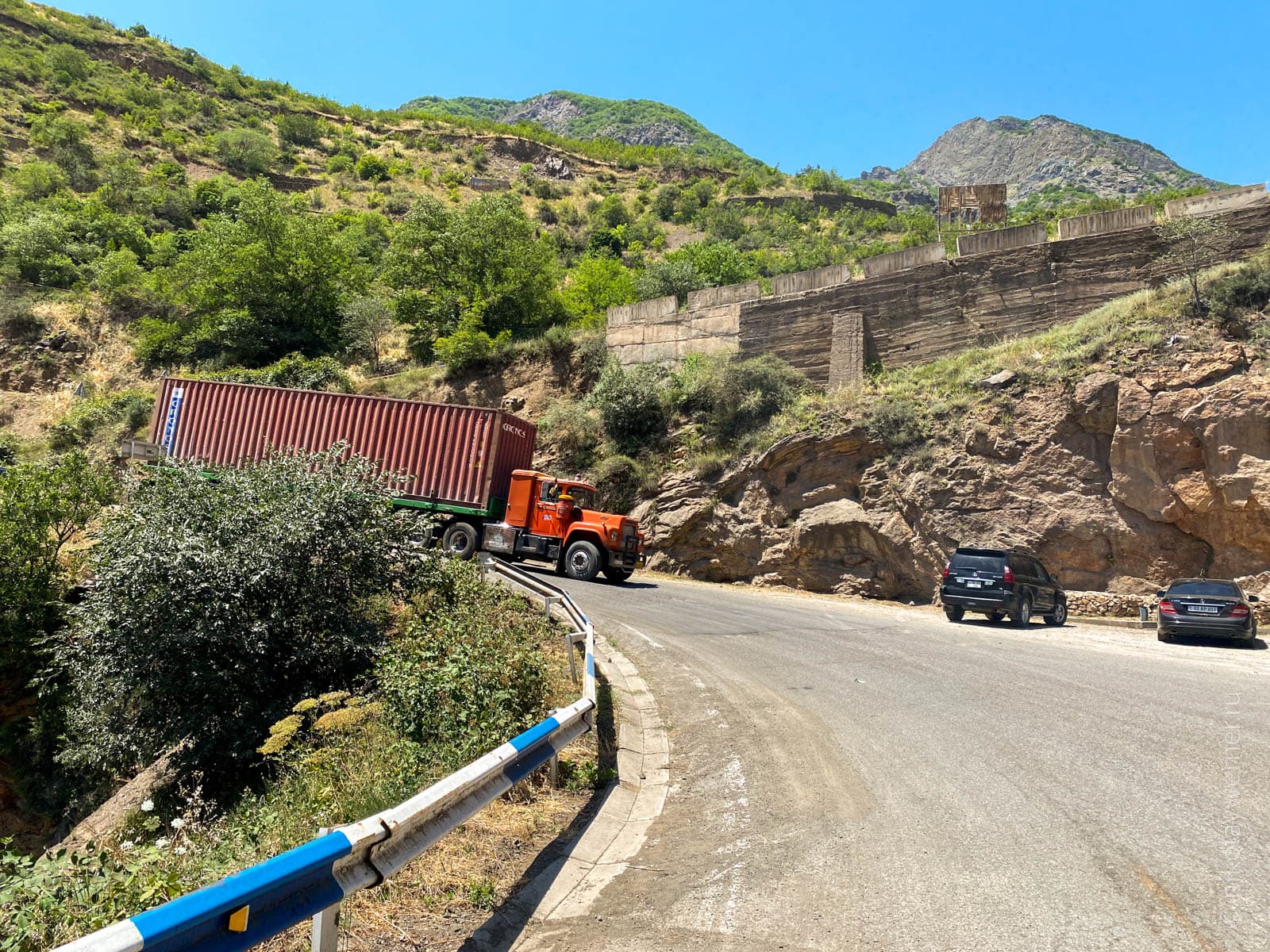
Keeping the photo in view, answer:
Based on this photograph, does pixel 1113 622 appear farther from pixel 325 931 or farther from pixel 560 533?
pixel 325 931

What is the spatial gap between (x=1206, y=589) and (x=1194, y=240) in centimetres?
1111

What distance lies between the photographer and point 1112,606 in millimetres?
19297

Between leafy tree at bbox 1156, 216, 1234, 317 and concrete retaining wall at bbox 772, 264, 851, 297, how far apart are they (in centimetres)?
920

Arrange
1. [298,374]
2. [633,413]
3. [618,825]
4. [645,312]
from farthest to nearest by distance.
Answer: [298,374] < [645,312] < [633,413] < [618,825]

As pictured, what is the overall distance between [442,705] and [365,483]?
5.55 meters

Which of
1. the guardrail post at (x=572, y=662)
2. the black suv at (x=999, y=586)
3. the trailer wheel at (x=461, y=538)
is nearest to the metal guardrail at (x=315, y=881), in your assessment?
the guardrail post at (x=572, y=662)

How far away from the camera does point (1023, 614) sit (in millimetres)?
17344

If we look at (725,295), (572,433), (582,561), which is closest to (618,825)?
(582,561)

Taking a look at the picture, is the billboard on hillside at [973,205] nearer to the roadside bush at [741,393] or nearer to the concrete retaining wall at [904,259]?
the concrete retaining wall at [904,259]

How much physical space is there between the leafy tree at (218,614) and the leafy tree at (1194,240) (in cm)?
2235

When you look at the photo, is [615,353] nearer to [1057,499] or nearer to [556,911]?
[1057,499]

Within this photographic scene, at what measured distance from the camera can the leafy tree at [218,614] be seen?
935 cm

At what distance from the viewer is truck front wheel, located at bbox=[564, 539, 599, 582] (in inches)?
861

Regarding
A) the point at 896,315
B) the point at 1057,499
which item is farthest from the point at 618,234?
the point at 1057,499
